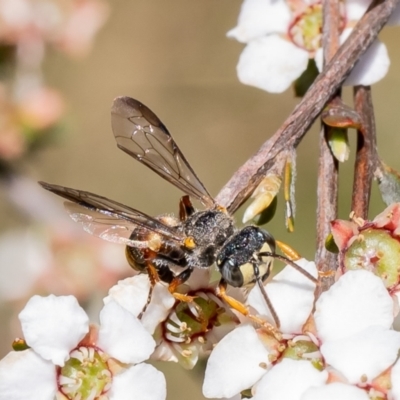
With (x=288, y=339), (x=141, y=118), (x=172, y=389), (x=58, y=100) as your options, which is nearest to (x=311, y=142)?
(x=172, y=389)

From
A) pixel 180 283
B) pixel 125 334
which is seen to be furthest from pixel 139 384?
pixel 180 283

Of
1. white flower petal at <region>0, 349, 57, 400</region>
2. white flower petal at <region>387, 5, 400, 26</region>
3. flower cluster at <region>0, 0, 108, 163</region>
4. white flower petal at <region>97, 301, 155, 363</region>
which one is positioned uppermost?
white flower petal at <region>387, 5, 400, 26</region>

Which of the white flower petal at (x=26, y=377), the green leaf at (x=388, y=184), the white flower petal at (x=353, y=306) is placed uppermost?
the green leaf at (x=388, y=184)

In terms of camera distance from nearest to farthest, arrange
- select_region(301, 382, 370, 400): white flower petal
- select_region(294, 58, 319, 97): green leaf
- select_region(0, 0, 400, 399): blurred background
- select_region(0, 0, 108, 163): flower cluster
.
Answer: select_region(301, 382, 370, 400): white flower petal, select_region(294, 58, 319, 97): green leaf, select_region(0, 0, 108, 163): flower cluster, select_region(0, 0, 400, 399): blurred background

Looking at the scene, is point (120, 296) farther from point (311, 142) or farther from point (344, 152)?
point (311, 142)

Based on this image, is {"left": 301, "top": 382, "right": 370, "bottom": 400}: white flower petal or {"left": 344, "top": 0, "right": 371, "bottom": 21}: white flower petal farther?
{"left": 344, "top": 0, "right": 371, "bottom": 21}: white flower petal

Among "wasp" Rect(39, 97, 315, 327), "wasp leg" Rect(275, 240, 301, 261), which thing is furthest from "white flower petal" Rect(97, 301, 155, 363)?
"wasp leg" Rect(275, 240, 301, 261)

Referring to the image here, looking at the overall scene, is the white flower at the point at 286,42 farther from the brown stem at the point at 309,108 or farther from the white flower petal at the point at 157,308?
the white flower petal at the point at 157,308

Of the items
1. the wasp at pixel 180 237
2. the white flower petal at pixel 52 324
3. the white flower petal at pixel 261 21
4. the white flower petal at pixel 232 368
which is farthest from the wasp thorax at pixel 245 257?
the white flower petal at pixel 261 21

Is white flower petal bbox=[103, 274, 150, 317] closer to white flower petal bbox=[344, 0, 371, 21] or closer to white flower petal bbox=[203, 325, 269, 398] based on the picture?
→ white flower petal bbox=[203, 325, 269, 398]
